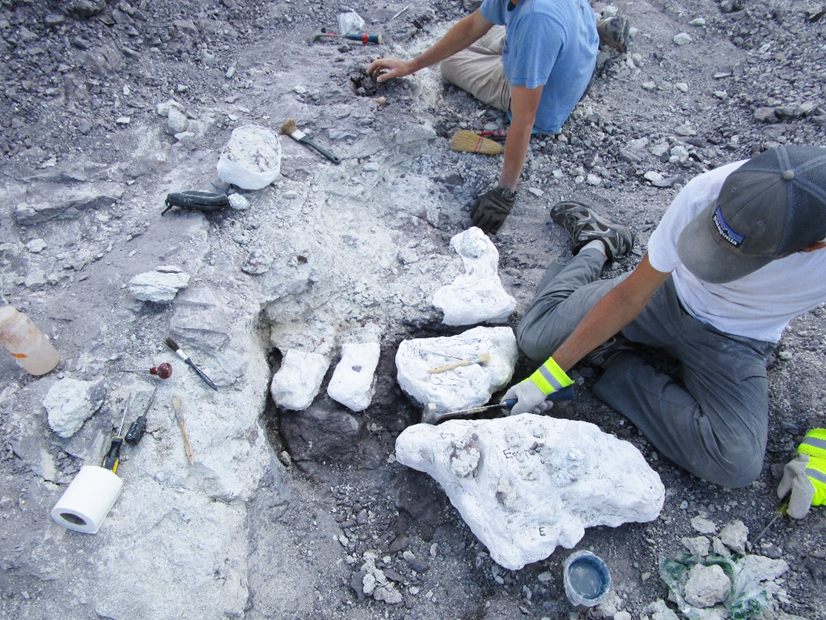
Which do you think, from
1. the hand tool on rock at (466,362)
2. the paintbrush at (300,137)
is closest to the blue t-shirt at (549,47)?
the paintbrush at (300,137)

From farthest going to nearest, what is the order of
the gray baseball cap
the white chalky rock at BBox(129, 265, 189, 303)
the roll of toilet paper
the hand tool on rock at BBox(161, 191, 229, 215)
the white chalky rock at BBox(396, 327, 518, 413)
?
the hand tool on rock at BBox(161, 191, 229, 215) → the white chalky rock at BBox(396, 327, 518, 413) → the white chalky rock at BBox(129, 265, 189, 303) → the roll of toilet paper → the gray baseball cap

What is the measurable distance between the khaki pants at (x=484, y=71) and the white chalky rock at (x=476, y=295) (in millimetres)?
1290

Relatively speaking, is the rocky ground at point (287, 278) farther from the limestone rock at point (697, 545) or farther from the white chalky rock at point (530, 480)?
the white chalky rock at point (530, 480)

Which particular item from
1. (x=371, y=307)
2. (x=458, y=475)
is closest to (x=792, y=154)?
(x=458, y=475)

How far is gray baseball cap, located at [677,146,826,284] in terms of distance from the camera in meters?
1.52

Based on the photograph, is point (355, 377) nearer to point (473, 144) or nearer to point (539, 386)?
point (539, 386)

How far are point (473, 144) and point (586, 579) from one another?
8.00 ft

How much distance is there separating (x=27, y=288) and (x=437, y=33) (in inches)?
126

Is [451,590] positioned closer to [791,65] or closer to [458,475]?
[458,475]

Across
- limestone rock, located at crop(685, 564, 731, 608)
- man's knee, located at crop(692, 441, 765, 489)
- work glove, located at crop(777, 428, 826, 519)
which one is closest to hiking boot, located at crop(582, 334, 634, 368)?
man's knee, located at crop(692, 441, 765, 489)

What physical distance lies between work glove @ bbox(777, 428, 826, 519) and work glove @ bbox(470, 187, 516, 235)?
175cm

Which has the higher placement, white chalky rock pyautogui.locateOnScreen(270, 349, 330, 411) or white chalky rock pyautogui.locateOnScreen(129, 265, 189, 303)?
white chalky rock pyautogui.locateOnScreen(129, 265, 189, 303)

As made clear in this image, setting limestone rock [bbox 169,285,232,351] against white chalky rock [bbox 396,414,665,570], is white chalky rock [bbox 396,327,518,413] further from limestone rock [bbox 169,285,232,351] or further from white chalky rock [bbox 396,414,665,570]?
limestone rock [bbox 169,285,232,351]

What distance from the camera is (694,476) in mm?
2215
